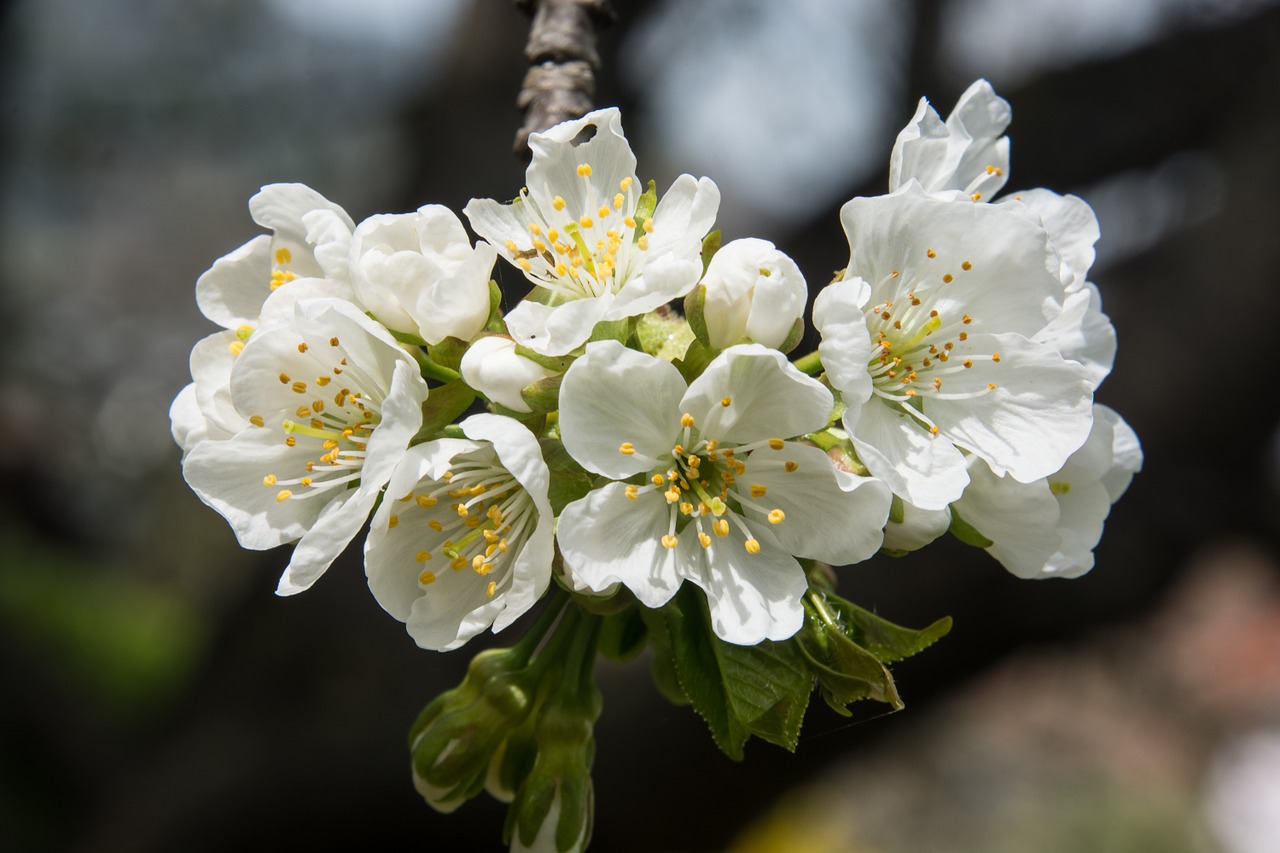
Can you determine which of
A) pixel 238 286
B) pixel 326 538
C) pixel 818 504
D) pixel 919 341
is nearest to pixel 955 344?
pixel 919 341

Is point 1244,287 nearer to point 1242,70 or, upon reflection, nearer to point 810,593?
point 1242,70

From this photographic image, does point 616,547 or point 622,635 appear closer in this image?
point 616,547

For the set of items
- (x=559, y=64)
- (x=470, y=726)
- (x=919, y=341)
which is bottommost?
(x=470, y=726)

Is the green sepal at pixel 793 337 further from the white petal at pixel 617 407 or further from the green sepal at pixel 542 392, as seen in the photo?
the green sepal at pixel 542 392

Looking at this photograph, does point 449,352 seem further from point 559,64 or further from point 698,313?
point 559,64

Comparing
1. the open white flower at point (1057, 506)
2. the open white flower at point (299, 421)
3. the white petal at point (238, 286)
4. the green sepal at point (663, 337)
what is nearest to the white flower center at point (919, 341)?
the open white flower at point (1057, 506)

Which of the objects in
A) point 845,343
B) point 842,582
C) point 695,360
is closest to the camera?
point 845,343

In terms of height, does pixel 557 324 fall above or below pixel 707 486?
above
